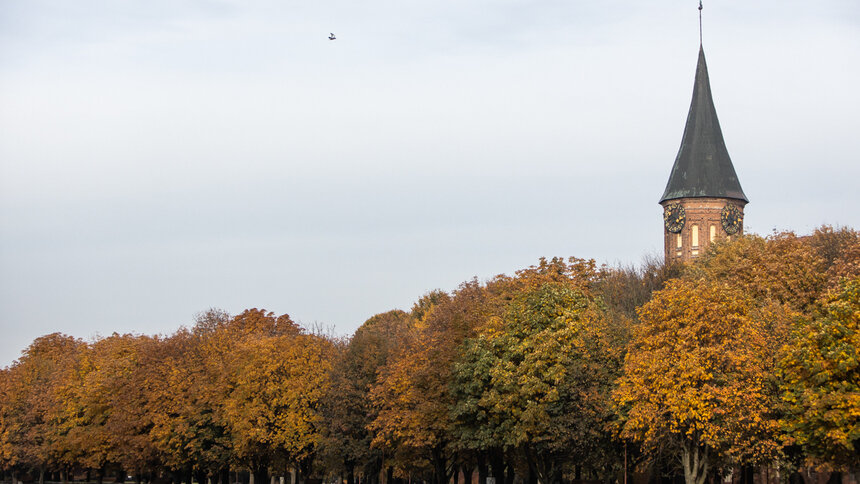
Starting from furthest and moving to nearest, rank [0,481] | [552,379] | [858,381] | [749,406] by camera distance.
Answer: [0,481], [552,379], [749,406], [858,381]

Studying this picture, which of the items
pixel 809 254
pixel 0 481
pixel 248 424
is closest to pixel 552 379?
pixel 809 254

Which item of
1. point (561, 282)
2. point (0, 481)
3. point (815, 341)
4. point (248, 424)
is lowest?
point (0, 481)

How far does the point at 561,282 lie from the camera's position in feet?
206

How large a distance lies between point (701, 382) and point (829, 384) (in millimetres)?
6392

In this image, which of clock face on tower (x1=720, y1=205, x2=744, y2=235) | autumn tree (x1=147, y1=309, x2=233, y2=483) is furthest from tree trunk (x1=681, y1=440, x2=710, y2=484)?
clock face on tower (x1=720, y1=205, x2=744, y2=235)

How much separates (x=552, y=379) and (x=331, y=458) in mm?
22540

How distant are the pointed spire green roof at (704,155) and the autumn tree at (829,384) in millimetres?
86245

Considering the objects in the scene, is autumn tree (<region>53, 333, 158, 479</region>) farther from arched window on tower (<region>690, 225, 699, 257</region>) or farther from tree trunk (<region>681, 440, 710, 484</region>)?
arched window on tower (<region>690, 225, 699, 257</region>)

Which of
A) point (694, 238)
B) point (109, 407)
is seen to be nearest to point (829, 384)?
point (109, 407)

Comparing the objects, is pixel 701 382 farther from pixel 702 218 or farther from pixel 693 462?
pixel 702 218

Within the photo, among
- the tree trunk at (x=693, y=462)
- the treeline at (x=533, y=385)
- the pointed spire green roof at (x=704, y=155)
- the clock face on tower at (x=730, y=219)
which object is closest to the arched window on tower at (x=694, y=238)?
the clock face on tower at (x=730, y=219)

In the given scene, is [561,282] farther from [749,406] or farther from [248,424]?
[248,424]

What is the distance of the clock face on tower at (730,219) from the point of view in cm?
12925

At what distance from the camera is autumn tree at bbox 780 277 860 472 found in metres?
41.8
